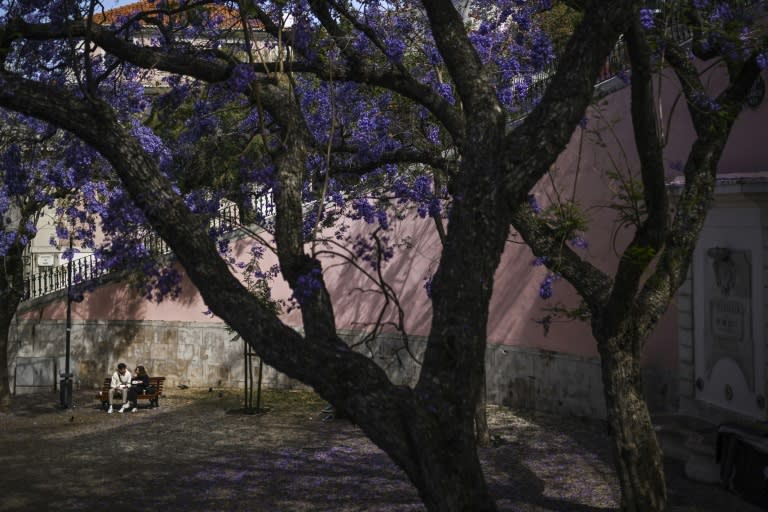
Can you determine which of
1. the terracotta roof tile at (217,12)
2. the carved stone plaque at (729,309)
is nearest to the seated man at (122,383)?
the terracotta roof tile at (217,12)

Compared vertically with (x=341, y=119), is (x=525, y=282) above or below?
below

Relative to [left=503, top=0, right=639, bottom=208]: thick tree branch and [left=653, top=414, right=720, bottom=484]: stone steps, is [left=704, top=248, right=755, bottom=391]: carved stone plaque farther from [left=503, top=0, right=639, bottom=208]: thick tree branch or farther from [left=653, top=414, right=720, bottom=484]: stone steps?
[left=503, top=0, right=639, bottom=208]: thick tree branch

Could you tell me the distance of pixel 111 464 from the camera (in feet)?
48.5

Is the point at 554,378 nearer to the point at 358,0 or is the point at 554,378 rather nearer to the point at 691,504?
the point at 691,504

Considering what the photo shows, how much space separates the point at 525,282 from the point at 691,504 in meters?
7.60

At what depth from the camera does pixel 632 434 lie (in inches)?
368

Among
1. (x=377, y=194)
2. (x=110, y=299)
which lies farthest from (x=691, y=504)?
(x=110, y=299)

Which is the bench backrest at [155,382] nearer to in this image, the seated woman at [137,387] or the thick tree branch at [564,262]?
the seated woman at [137,387]

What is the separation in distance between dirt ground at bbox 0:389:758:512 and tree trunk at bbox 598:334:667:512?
5.46 ft

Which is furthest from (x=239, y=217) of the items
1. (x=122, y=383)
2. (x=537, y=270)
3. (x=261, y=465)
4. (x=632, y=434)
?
(x=632, y=434)

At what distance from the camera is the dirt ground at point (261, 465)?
465 inches

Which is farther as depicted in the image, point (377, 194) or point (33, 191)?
point (33, 191)

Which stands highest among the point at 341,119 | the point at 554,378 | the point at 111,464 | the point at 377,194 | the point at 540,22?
the point at 540,22

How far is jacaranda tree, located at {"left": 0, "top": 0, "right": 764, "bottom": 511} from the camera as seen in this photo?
257 inches
